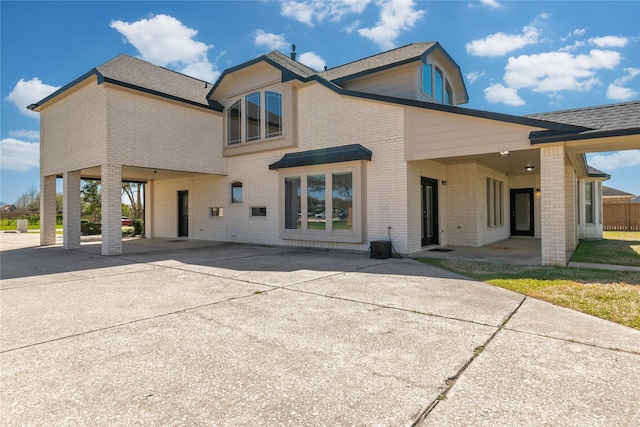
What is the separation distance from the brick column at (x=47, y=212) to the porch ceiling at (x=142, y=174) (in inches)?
53.6

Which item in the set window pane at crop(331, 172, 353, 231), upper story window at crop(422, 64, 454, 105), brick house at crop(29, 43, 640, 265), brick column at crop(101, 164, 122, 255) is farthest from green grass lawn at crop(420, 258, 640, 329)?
brick column at crop(101, 164, 122, 255)

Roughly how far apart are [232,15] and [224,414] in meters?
13.2

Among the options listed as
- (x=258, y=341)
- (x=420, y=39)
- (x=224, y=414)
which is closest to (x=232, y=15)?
(x=420, y=39)

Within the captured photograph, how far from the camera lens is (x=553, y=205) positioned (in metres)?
7.66

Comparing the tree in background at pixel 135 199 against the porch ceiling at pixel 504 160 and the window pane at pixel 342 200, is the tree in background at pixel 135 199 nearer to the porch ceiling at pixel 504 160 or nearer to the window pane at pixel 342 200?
the window pane at pixel 342 200

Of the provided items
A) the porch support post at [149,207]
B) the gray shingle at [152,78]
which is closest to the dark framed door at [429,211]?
the gray shingle at [152,78]

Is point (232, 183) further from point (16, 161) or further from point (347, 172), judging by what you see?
point (16, 161)

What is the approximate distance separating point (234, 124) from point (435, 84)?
8.37m

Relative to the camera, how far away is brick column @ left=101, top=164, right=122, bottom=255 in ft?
35.7

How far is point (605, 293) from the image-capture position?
5.31m

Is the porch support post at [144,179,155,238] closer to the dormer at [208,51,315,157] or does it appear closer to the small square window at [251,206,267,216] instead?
the dormer at [208,51,315,157]

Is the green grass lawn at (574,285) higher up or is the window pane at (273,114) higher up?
the window pane at (273,114)

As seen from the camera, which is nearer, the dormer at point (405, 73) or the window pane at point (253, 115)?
the dormer at point (405, 73)

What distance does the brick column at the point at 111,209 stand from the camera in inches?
428
